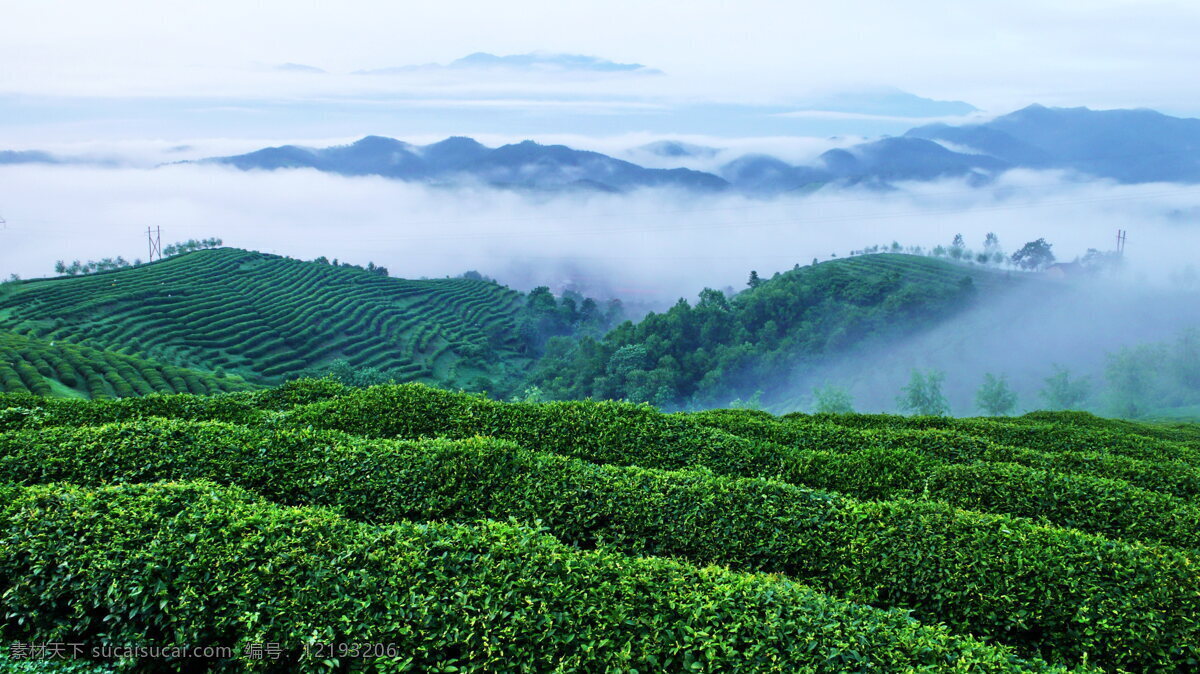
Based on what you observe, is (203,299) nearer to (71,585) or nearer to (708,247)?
(71,585)

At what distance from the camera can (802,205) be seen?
183m

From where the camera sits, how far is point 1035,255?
103 meters

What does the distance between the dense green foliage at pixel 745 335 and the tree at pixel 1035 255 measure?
15053mm

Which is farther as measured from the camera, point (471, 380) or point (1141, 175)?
point (1141, 175)

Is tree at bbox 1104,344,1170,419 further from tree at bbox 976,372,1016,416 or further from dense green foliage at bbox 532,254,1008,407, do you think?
dense green foliage at bbox 532,254,1008,407

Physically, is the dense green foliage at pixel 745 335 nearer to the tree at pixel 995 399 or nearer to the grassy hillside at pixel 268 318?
the grassy hillside at pixel 268 318

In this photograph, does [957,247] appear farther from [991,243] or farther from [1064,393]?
[1064,393]

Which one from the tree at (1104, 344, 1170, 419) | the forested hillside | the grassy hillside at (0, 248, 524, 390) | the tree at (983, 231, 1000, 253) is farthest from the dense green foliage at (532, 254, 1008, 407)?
the tree at (1104, 344, 1170, 419)

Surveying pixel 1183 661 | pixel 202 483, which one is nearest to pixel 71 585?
pixel 202 483

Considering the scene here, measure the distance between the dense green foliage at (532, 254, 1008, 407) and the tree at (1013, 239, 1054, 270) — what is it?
15.1 metres

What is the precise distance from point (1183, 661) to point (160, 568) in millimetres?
7706

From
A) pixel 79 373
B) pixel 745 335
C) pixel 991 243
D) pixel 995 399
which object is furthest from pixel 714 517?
pixel 991 243

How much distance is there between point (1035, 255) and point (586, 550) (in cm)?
11337

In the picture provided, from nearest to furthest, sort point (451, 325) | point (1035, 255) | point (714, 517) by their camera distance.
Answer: point (714, 517) → point (451, 325) → point (1035, 255)
